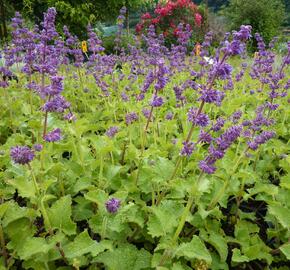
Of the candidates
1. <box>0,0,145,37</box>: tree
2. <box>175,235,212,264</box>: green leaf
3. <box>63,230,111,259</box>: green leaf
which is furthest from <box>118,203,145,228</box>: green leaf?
<box>0,0,145,37</box>: tree

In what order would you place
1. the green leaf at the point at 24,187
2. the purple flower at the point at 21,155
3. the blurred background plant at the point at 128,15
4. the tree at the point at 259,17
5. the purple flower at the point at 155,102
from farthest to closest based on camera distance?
the tree at the point at 259,17 < the blurred background plant at the point at 128,15 < the purple flower at the point at 155,102 < the green leaf at the point at 24,187 < the purple flower at the point at 21,155

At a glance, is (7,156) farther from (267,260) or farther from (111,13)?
(111,13)

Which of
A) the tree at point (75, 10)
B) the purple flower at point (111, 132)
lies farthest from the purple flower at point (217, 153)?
the tree at point (75, 10)

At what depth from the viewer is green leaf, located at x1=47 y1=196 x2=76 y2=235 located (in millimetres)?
2369

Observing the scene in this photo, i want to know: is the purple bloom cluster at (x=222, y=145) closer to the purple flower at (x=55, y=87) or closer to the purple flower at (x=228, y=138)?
the purple flower at (x=228, y=138)

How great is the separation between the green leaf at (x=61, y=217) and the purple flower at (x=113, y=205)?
0.29m

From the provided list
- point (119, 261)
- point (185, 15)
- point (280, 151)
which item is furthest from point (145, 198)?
point (185, 15)

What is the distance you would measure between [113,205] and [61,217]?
0.39 m

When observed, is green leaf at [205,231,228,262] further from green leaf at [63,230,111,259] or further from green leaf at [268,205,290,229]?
green leaf at [63,230,111,259]

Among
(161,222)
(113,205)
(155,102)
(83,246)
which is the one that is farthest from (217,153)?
(83,246)

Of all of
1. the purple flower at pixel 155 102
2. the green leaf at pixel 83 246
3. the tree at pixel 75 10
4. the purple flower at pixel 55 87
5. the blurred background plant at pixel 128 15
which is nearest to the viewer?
the green leaf at pixel 83 246

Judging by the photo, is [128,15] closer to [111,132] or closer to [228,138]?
[111,132]

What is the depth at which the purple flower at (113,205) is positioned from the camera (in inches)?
87.7

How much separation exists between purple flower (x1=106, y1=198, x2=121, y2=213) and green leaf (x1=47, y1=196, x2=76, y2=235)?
29 centimetres
